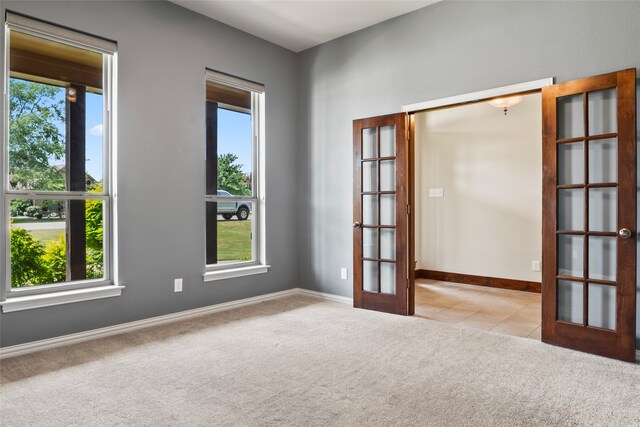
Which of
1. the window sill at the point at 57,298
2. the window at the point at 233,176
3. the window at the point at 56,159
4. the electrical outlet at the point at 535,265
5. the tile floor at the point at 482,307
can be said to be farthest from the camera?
the electrical outlet at the point at 535,265

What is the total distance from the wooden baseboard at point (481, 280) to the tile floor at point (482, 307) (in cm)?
12

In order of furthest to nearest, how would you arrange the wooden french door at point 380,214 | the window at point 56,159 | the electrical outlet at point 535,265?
the electrical outlet at point 535,265
the wooden french door at point 380,214
the window at point 56,159

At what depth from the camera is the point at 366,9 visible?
394 centimetres

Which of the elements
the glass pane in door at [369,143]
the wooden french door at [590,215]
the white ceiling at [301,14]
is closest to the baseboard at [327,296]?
the glass pane in door at [369,143]

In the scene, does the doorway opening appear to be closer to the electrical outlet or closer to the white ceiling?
the electrical outlet

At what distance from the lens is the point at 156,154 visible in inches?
144

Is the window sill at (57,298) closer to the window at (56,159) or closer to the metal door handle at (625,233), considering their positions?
the window at (56,159)

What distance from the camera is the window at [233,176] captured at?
166 inches

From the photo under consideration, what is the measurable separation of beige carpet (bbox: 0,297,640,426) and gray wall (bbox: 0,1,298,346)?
0.92 ft

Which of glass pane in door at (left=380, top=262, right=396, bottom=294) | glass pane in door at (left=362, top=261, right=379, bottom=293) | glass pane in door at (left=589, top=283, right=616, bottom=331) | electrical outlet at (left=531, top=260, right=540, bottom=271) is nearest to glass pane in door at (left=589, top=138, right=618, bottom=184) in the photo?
glass pane in door at (left=589, top=283, right=616, bottom=331)

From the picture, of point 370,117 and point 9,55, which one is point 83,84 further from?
point 370,117

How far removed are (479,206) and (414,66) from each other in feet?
8.28

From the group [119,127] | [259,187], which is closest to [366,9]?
[259,187]

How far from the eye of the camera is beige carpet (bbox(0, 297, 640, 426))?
81.1 inches
